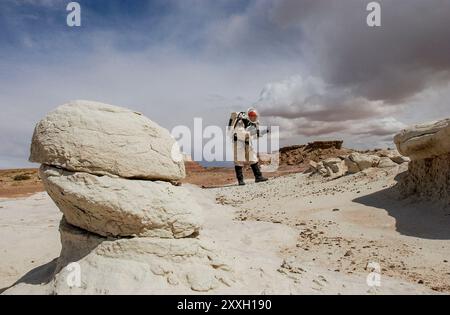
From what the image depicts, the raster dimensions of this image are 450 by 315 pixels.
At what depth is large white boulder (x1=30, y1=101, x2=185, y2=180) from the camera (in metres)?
3.74

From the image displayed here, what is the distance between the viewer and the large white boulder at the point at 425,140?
7.13m

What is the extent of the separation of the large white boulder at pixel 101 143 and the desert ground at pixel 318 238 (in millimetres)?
1360

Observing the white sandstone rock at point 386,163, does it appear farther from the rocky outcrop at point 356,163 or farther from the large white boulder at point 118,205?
the large white boulder at point 118,205

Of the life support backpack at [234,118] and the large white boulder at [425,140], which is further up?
the life support backpack at [234,118]

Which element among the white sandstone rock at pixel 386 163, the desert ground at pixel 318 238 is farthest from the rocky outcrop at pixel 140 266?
the white sandstone rock at pixel 386 163

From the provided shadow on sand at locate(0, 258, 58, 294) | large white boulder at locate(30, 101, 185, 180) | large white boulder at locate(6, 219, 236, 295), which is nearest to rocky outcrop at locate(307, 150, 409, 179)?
large white boulder at locate(6, 219, 236, 295)

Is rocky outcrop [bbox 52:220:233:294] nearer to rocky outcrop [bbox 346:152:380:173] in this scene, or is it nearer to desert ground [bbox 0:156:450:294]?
desert ground [bbox 0:156:450:294]

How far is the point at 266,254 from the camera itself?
5.57 m

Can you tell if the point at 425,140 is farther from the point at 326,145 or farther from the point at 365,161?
the point at 326,145

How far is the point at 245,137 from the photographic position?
1507 cm

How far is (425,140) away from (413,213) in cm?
150

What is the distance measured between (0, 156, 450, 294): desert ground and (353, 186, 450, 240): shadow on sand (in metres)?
0.02
